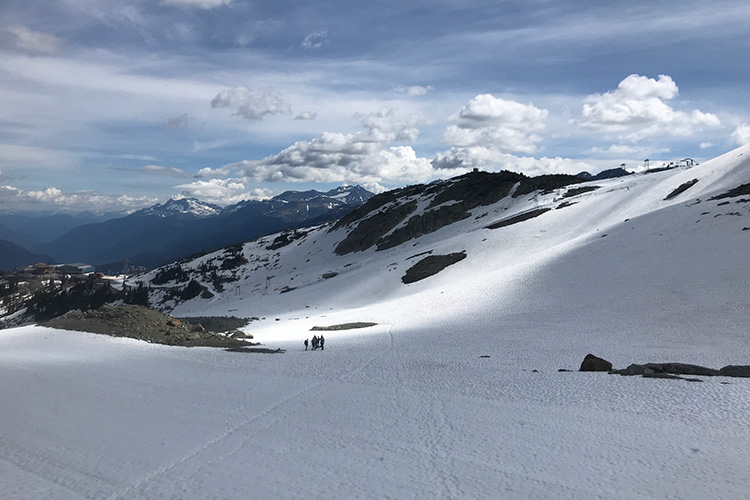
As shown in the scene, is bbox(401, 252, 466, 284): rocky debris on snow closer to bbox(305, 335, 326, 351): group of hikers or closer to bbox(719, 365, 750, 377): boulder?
bbox(305, 335, 326, 351): group of hikers

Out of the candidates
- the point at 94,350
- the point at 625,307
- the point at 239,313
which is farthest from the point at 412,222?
the point at 94,350

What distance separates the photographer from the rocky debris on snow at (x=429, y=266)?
58625 millimetres

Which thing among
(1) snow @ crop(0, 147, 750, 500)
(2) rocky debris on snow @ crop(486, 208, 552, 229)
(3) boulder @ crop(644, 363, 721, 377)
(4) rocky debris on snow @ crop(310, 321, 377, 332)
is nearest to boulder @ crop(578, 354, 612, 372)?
(1) snow @ crop(0, 147, 750, 500)

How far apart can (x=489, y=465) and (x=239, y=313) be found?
186 ft

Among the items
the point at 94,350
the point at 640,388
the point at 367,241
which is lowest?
the point at 640,388

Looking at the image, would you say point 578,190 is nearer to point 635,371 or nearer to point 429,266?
point 429,266

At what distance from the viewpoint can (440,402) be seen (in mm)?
15922

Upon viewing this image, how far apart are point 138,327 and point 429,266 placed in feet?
127

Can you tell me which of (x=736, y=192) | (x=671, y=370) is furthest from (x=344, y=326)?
(x=736, y=192)

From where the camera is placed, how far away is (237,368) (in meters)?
22.3

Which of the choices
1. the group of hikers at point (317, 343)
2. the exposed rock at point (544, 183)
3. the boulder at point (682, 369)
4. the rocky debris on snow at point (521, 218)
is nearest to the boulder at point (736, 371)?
the boulder at point (682, 369)

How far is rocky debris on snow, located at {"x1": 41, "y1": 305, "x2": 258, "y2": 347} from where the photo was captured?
28969mm

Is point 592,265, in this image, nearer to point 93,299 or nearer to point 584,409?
point 584,409

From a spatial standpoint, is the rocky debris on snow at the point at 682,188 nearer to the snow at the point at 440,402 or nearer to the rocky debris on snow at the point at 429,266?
the snow at the point at 440,402
